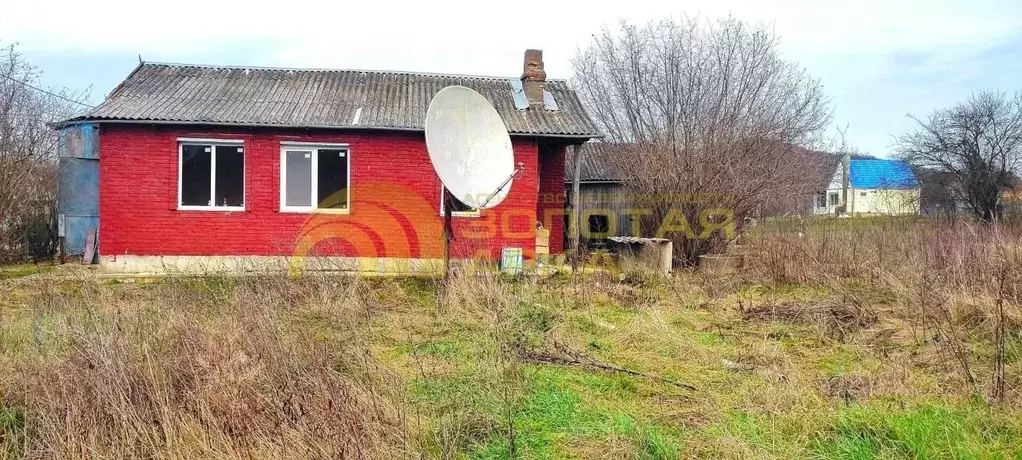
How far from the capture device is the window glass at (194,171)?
11.3 meters

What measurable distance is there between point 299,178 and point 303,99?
166 centimetres

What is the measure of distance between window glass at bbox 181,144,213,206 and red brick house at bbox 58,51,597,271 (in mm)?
17

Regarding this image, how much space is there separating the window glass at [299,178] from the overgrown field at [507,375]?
362 cm

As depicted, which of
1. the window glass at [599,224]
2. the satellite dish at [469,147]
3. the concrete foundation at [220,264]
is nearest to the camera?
the satellite dish at [469,147]

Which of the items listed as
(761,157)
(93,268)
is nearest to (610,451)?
(93,268)

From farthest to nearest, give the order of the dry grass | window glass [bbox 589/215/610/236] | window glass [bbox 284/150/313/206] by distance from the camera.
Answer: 1. window glass [bbox 589/215/610/236]
2. window glass [bbox 284/150/313/206]
3. the dry grass

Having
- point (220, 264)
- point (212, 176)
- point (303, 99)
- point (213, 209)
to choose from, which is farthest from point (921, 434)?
point (303, 99)

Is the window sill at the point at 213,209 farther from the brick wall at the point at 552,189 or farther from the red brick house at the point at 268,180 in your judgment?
the brick wall at the point at 552,189

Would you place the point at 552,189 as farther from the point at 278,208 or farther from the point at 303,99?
the point at 278,208

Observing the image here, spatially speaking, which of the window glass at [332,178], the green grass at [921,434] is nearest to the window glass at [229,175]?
the window glass at [332,178]

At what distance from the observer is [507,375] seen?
489cm

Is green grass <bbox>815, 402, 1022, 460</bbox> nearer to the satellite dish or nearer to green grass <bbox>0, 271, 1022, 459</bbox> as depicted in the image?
green grass <bbox>0, 271, 1022, 459</bbox>

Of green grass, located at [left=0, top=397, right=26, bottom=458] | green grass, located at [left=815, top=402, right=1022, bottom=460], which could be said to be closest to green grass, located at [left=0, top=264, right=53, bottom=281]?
green grass, located at [left=0, top=397, right=26, bottom=458]

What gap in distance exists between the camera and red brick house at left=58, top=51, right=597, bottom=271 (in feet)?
36.5
